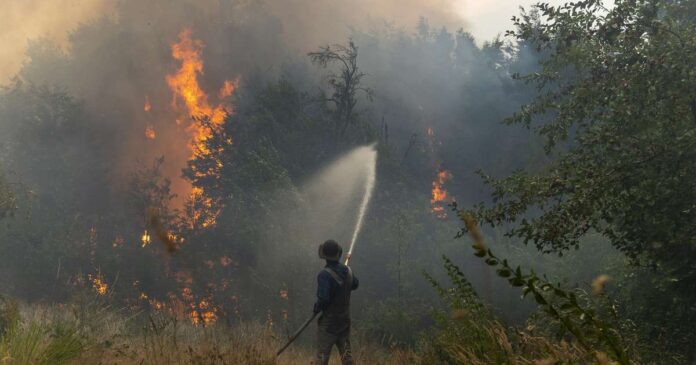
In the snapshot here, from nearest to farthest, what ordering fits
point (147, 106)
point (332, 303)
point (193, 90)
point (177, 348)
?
point (177, 348) < point (332, 303) < point (193, 90) < point (147, 106)

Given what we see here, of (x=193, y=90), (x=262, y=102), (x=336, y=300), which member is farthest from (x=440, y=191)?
(x=336, y=300)

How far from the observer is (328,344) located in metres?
8.34

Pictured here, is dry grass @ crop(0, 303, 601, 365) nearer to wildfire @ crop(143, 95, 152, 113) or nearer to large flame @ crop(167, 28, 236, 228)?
large flame @ crop(167, 28, 236, 228)

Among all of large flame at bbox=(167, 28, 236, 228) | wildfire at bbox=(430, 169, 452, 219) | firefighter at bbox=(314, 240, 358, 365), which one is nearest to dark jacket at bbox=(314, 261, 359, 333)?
firefighter at bbox=(314, 240, 358, 365)

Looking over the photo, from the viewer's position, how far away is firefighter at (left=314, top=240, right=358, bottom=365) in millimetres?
8188

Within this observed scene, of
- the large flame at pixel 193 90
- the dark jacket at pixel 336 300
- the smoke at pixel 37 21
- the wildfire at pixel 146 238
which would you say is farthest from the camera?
the smoke at pixel 37 21

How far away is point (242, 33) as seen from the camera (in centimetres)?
4531

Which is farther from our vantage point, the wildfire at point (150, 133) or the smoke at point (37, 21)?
the smoke at point (37, 21)

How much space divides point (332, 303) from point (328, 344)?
1.82 feet

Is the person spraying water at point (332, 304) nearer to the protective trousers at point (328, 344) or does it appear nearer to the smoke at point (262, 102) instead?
the protective trousers at point (328, 344)

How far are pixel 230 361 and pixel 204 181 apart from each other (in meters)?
27.6

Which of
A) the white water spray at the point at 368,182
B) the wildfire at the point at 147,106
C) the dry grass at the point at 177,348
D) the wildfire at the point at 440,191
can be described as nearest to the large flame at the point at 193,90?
the wildfire at the point at 147,106

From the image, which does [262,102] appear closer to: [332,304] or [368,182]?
[368,182]

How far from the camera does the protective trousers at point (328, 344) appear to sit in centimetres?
815
